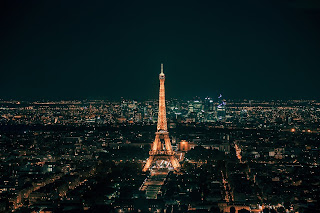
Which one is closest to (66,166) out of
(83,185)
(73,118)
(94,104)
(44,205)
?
(83,185)

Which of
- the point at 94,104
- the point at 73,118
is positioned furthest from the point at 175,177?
the point at 94,104

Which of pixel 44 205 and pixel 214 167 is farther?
pixel 214 167

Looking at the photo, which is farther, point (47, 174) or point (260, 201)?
A: point (47, 174)

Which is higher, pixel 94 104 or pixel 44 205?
pixel 94 104

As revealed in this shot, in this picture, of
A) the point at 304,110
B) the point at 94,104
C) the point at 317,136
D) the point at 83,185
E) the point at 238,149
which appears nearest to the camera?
the point at 83,185

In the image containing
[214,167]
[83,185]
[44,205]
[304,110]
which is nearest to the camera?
[44,205]

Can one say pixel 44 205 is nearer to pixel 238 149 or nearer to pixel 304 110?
pixel 238 149

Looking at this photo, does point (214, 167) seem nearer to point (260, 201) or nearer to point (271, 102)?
point (260, 201)

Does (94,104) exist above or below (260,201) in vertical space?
above

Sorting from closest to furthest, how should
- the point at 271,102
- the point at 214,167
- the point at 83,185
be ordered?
the point at 83,185 → the point at 214,167 → the point at 271,102
